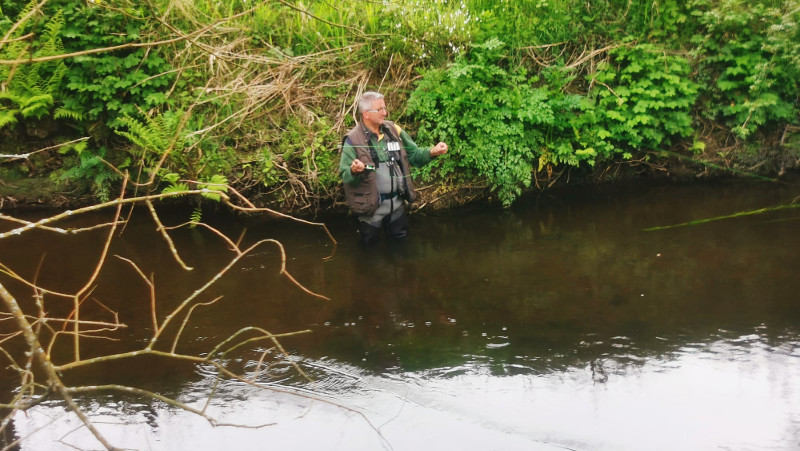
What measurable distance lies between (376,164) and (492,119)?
1910mm

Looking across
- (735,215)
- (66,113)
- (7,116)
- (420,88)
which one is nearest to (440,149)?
(420,88)

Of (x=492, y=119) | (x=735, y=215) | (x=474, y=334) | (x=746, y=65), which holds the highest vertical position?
(x=746, y=65)

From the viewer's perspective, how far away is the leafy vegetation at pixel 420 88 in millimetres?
7527

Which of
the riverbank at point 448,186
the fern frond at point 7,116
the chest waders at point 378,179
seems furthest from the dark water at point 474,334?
the fern frond at point 7,116

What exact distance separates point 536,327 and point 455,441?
4.94 ft

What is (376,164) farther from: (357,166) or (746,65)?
(746,65)

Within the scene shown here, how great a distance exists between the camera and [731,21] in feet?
25.1

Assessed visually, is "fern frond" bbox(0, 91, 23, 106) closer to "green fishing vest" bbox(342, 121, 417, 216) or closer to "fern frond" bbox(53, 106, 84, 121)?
"fern frond" bbox(53, 106, 84, 121)

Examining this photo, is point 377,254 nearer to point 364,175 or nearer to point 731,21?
point 364,175

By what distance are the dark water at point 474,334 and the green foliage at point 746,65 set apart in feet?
4.14

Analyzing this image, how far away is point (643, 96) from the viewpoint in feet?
25.4

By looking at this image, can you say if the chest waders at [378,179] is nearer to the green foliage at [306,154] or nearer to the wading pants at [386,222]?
the wading pants at [386,222]

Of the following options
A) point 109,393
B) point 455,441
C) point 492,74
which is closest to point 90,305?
point 109,393

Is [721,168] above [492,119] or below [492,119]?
below
